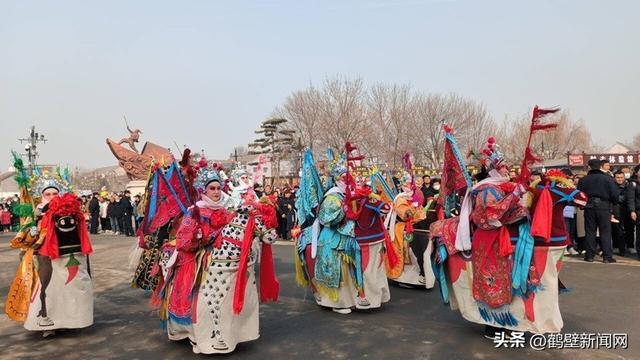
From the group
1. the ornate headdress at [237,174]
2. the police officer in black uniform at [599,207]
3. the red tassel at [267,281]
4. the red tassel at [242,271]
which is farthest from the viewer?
the police officer in black uniform at [599,207]

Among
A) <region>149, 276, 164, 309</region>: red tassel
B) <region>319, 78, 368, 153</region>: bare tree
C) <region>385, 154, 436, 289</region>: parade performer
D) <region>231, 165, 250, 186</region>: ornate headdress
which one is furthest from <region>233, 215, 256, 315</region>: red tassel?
<region>319, 78, 368, 153</region>: bare tree

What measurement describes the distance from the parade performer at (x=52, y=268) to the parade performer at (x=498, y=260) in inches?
146

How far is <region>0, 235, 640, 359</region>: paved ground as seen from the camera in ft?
15.1

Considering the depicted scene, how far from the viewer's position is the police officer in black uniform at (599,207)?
28.4 feet

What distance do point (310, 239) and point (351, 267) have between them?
673mm

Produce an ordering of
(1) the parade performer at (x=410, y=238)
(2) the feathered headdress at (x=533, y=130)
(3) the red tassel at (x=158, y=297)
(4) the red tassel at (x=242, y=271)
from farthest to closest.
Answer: (1) the parade performer at (x=410, y=238) < (3) the red tassel at (x=158, y=297) < (4) the red tassel at (x=242, y=271) < (2) the feathered headdress at (x=533, y=130)

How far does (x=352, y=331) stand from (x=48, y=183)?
363cm

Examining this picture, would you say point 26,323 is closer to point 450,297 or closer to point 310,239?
point 310,239

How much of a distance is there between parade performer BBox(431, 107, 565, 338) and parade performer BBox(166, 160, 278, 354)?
71.8 inches

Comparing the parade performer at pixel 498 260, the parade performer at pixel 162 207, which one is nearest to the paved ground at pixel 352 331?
the parade performer at pixel 498 260

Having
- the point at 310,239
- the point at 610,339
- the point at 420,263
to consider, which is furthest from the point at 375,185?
the point at 610,339

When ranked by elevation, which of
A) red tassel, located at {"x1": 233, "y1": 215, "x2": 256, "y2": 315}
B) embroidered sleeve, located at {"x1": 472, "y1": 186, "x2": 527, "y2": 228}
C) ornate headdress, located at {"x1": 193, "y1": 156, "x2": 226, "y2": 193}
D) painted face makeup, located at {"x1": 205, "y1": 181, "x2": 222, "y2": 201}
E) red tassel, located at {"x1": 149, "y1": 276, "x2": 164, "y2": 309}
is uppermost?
ornate headdress, located at {"x1": 193, "y1": 156, "x2": 226, "y2": 193}

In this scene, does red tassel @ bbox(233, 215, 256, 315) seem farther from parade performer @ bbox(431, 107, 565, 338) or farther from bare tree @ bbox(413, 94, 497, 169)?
bare tree @ bbox(413, 94, 497, 169)

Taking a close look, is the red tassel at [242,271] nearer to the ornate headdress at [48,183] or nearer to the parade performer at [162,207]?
the parade performer at [162,207]
